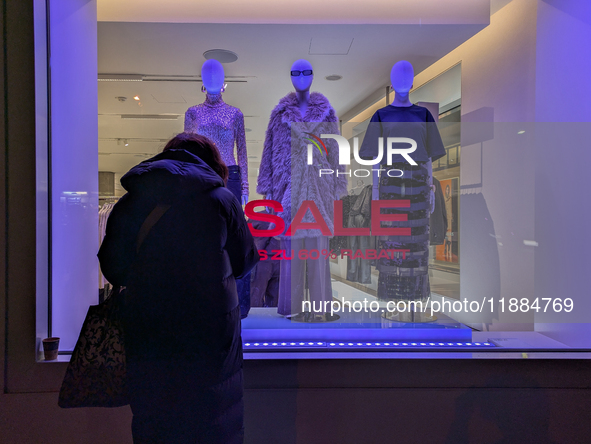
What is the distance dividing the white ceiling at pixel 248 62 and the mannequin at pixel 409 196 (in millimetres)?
466

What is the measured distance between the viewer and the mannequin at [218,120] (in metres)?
2.68

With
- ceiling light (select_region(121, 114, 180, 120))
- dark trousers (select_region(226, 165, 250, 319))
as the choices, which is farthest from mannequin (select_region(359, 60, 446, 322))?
ceiling light (select_region(121, 114, 180, 120))

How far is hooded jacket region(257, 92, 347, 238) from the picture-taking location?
7.34ft

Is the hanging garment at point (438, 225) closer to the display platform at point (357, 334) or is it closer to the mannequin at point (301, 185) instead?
the display platform at point (357, 334)

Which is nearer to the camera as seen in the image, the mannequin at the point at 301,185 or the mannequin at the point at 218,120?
the mannequin at the point at 301,185

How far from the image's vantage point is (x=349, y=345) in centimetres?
201

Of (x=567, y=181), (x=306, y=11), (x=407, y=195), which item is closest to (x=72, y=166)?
(x=407, y=195)

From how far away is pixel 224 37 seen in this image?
3164mm

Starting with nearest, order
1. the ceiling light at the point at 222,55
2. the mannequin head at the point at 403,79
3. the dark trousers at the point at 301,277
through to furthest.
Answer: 1. the dark trousers at the point at 301,277
2. the mannequin head at the point at 403,79
3. the ceiling light at the point at 222,55

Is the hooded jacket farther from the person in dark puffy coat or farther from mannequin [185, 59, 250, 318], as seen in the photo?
the person in dark puffy coat

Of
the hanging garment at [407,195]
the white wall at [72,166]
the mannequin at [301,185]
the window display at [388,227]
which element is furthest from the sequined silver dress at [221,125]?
the hanging garment at [407,195]

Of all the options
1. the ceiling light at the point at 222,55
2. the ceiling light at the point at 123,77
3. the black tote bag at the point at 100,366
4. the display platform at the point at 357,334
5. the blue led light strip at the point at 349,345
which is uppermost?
the ceiling light at the point at 222,55

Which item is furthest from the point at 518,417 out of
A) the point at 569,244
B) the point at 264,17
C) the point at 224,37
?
the point at 224,37

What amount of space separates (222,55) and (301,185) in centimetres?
179
